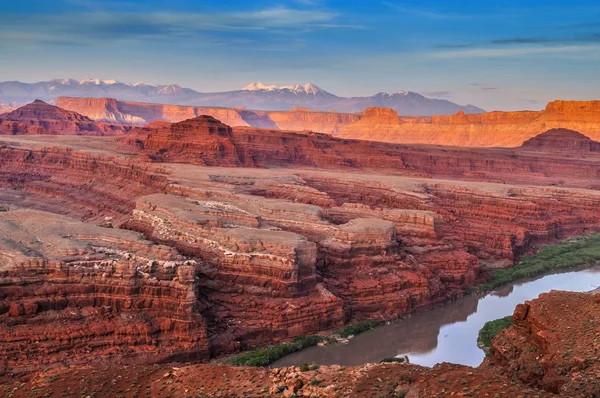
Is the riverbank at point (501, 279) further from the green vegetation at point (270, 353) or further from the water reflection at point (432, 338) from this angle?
the water reflection at point (432, 338)

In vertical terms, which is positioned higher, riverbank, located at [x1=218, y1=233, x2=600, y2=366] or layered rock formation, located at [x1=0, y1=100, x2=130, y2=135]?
layered rock formation, located at [x1=0, y1=100, x2=130, y2=135]

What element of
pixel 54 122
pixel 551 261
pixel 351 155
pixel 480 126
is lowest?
pixel 551 261

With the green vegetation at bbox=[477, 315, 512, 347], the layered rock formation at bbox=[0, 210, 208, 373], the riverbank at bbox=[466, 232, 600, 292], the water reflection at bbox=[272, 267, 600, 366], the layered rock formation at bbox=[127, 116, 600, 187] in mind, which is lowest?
the water reflection at bbox=[272, 267, 600, 366]

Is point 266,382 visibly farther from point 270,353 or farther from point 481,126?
point 481,126

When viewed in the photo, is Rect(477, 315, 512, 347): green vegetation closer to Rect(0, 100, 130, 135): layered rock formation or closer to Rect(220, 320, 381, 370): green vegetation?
Rect(220, 320, 381, 370): green vegetation

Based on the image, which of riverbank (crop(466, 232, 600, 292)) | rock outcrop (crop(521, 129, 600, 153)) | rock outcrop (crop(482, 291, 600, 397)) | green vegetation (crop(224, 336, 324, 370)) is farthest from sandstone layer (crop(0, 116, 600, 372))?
rock outcrop (crop(521, 129, 600, 153))

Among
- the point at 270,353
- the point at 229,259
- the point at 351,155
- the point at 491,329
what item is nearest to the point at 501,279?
the point at 491,329

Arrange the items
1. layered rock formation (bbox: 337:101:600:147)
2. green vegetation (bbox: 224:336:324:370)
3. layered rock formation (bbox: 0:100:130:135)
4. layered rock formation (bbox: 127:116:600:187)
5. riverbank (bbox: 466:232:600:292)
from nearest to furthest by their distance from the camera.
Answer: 1. green vegetation (bbox: 224:336:324:370)
2. riverbank (bbox: 466:232:600:292)
3. layered rock formation (bbox: 127:116:600:187)
4. layered rock formation (bbox: 0:100:130:135)
5. layered rock formation (bbox: 337:101:600:147)
